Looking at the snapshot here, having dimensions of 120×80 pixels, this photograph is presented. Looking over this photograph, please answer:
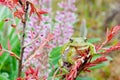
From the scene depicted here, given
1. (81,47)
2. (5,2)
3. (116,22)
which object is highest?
(5,2)

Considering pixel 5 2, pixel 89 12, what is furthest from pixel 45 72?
pixel 89 12

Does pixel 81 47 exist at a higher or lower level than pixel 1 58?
higher

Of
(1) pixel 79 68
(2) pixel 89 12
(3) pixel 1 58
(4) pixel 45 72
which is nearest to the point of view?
(1) pixel 79 68

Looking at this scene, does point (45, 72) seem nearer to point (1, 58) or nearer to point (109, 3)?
point (1, 58)

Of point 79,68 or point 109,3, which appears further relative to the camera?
point 109,3

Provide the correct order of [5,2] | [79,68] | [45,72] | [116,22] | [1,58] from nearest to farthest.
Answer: [5,2] < [79,68] < [45,72] < [1,58] < [116,22]

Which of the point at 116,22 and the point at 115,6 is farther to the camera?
the point at 115,6

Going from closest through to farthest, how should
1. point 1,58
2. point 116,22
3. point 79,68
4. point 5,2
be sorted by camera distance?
1. point 5,2
2. point 79,68
3. point 1,58
4. point 116,22

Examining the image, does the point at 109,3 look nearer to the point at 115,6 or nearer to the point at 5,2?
the point at 115,6

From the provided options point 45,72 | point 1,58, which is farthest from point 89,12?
point 45,72
